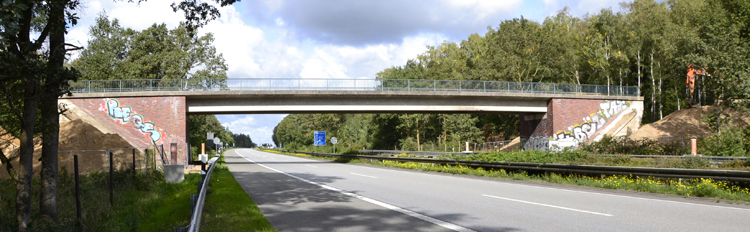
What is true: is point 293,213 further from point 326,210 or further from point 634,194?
point 634,194

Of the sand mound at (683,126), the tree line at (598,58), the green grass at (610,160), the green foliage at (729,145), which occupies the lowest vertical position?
the green grass at (610,160)

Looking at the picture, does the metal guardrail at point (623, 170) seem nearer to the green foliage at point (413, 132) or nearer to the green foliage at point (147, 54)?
the green foliage at point (413, 132)

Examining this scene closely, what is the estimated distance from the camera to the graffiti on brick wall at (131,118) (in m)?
32.5

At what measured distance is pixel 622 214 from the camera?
845 centimetres

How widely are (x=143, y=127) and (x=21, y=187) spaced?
2595cm

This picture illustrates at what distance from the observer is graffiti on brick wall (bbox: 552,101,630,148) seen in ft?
121

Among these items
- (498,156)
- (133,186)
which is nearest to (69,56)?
(133,186)

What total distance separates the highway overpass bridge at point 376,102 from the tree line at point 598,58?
25.6 feet

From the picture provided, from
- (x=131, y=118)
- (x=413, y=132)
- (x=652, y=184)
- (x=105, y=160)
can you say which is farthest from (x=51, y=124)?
(x=413, y=132)

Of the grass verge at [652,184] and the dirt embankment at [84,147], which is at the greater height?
the dirt embankment at [84,147]

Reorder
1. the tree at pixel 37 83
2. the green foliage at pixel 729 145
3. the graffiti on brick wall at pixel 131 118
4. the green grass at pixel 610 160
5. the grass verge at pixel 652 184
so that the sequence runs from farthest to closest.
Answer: the graffiti on brick wall at pixel 131 118, the green foliage at pixel 729 145, the green grass at pixel 610 160, the grass verge at pixel 652 184, the tree at pixel 37 83

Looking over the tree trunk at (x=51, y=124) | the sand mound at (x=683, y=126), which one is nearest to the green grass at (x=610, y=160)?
the tree trunk at (x=51, y=124)

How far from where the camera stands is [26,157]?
8.45 metres

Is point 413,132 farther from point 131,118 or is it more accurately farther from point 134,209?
point 134,209
